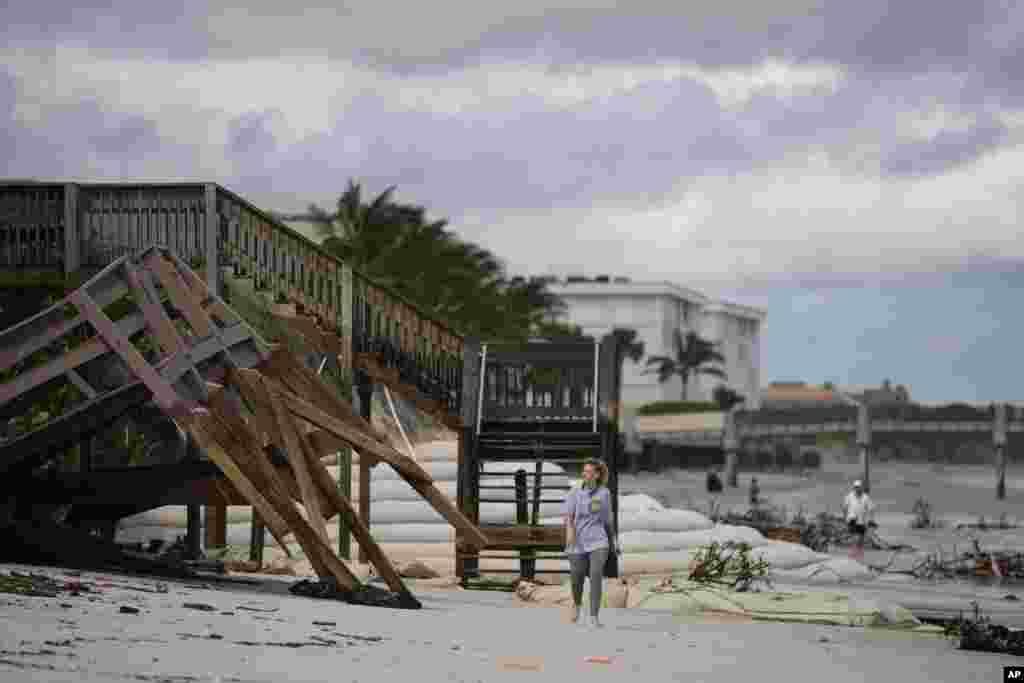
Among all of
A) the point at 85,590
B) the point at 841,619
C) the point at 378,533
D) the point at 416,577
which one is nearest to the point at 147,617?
the point at 85,590

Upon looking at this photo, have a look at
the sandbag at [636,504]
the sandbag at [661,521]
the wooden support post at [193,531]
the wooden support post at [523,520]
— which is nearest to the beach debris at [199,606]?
the wooden support post at [523,520]

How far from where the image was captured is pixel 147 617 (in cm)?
1360

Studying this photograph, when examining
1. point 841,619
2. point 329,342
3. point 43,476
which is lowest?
point 841,619

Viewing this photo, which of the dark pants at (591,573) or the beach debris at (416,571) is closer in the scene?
the dark pants at (591,573)

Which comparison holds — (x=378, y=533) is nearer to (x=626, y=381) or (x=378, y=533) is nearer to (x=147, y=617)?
(x=147, y=617)

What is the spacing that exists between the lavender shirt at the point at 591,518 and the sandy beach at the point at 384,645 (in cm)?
66

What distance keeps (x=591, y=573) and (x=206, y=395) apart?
11.5 ft

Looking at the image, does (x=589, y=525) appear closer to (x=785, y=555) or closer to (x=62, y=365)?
(x=62, y=365)

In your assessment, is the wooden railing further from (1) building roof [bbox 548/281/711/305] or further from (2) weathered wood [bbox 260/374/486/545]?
(1) building roof [bbox 548/281/711/305]

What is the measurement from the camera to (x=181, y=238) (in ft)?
72.2

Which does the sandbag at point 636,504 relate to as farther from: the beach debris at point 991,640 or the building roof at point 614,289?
the building roof at point 614,289

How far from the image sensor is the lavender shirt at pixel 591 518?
53.9 ft

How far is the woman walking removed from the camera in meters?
16.4

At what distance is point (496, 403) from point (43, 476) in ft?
19.9
